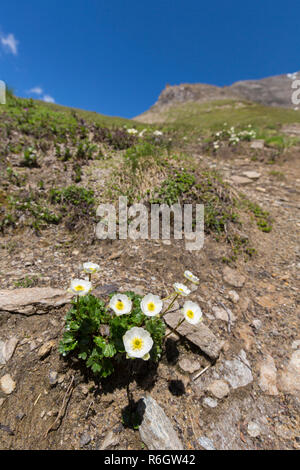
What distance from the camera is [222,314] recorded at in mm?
3254

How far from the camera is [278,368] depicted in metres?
2.70

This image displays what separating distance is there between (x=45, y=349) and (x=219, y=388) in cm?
193

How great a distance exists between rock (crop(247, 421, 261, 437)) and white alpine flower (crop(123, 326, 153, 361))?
4.29 ft

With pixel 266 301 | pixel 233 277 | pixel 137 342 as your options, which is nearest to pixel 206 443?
pixel 137 342

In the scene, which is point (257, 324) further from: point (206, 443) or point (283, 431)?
point (206, 443)

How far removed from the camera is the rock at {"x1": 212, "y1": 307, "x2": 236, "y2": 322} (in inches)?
126

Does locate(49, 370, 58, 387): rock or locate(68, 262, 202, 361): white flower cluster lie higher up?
locate(68, 262, 202, 361): white flower cluster

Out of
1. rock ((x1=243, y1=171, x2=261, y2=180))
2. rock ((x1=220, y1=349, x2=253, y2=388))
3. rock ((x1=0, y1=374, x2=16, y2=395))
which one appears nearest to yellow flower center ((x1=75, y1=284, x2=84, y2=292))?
rock ((x1=0, y1=374, x2=16, y2=395))

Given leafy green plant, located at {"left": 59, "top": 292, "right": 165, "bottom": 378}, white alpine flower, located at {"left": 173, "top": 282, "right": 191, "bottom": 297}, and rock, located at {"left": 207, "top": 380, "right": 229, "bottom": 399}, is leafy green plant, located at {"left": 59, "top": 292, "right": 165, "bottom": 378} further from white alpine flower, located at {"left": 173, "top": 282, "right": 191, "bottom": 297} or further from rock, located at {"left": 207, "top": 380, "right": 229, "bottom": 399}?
rock, located at {"left": 207, "top": 380, "right": 229, "bottom": 399}

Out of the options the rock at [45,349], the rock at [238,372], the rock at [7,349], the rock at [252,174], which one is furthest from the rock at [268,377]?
the rock at [252,174]

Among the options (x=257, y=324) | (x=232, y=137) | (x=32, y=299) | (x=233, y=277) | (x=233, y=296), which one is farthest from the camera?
(x=232, y=137)

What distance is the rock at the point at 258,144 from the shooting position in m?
9.65

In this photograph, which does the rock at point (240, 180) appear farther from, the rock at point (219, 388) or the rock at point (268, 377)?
the rock at point (219, 388)
